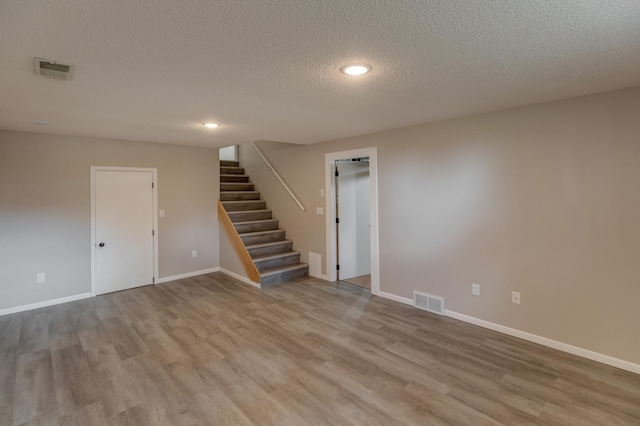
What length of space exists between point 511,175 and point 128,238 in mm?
5261

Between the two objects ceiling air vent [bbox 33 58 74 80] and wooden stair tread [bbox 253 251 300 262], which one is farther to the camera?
wooden stair tread [bbox 253 251 300 262]

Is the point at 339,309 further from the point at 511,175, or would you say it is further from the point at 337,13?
the point at 337,13

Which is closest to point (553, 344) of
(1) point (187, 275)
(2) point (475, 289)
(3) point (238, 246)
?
(2) point (475, 289)

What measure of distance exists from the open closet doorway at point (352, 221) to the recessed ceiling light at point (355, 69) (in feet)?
9.54

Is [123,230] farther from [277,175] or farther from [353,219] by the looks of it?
[353,219]

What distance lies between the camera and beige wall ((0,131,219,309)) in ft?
13.0

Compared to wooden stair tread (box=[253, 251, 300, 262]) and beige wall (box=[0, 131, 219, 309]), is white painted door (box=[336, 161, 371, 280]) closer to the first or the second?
A: wooden stair tread (box=[253, 251, 300, 262])

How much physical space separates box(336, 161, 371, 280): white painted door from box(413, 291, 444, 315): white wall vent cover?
1.54 m

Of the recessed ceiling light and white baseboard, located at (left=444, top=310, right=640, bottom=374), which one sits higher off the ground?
the recessed ceiling light

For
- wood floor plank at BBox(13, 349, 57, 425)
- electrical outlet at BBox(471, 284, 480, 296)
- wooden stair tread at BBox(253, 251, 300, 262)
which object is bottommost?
wood floor plank at BBox(13, 349, 57, 425)

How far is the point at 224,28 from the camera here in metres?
1.57

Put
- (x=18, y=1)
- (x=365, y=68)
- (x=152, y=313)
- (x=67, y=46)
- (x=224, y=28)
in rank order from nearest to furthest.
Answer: (x=18, y=1) < (x=224, y=28) < (x=67, y=46) < (x=365, y=68) < (x=152, y=313)

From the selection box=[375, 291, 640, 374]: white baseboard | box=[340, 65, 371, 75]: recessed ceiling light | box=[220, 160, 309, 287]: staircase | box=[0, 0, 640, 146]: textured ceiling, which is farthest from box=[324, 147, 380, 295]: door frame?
Result: box=[340, 65, 371, 75]: recessed ceiling light

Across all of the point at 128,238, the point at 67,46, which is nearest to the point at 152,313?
the point at 128,238
